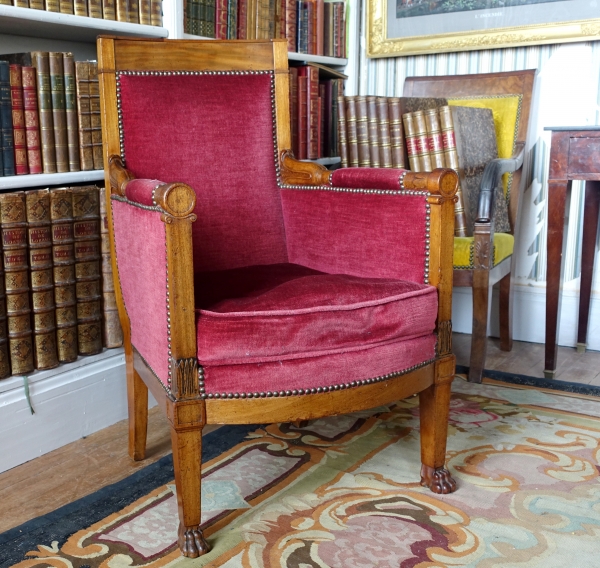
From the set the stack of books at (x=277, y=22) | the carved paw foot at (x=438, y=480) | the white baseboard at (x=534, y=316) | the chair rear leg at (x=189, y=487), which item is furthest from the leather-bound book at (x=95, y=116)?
the white baseboard at (x=534, y=316)

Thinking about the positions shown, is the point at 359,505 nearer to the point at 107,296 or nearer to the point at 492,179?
the point at 107,296

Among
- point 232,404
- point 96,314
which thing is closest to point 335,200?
point 232,404

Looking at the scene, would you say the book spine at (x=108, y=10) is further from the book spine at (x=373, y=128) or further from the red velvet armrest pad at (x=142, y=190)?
the book spine at (x=373, y=128)

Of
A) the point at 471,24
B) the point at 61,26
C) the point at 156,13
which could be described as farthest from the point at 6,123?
the point at 471,24

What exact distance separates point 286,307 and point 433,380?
0.41 metres

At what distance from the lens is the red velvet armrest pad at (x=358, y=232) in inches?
62.2

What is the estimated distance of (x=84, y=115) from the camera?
6.28 feet

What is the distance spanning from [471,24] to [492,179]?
0.83 m

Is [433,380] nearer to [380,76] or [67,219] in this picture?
[67,219]

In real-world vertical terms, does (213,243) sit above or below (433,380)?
above

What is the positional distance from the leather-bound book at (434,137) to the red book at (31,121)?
47.2 inches

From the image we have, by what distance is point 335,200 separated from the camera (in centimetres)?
175

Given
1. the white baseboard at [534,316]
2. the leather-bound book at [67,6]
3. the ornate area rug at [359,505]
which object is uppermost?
the leather-bound book at [67,6]

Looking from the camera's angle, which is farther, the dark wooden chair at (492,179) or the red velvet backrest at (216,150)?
the dark wooden chair at (492,179)
